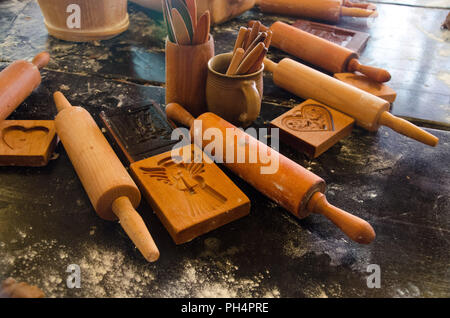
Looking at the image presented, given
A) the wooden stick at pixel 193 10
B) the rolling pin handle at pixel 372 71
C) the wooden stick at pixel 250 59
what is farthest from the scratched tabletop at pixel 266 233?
the wooden stick at pixel 193 10

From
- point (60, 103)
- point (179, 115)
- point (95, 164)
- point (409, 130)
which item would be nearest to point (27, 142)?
point (60, 103)

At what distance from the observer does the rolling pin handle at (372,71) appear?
1.28 metres

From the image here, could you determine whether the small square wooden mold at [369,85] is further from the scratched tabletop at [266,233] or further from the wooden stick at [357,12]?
the wooden stick at [357,12]

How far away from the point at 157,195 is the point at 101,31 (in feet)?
3.79

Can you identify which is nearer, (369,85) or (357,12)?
(369,85)

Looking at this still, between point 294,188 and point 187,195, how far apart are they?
0.25 m

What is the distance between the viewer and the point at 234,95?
3.44 feet

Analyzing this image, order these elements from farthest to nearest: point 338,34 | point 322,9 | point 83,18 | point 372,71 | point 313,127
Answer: point 322,9 → point 338,34 → point 83,18 → point 372,71 → point 313,127

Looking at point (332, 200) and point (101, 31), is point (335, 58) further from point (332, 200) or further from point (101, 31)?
point (101, 31)

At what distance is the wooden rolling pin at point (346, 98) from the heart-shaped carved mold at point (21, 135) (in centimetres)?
83

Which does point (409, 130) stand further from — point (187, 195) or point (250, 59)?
point (187, 195)

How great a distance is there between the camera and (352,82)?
1339mm

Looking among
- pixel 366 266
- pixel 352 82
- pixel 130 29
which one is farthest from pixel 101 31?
pixel 366 266

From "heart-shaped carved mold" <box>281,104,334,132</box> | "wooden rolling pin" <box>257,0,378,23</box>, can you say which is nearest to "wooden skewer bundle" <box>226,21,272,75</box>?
"heart-shaped carved mold" <box>281,104,334,132</box>
